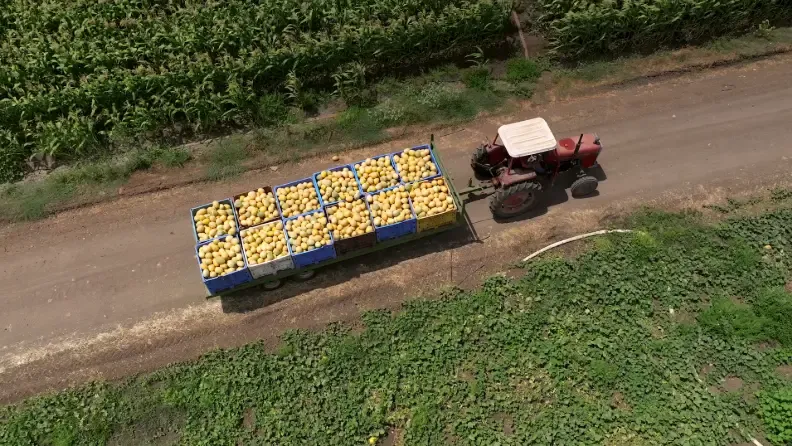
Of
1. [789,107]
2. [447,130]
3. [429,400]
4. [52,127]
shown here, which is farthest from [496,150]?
[52,127]

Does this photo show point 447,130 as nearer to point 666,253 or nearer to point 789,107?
point 666,253

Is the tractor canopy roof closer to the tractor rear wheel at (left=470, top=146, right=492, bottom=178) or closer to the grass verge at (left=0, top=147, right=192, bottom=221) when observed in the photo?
the tractor rear wheel at (left=470, top=146, right=492, bottom=178)

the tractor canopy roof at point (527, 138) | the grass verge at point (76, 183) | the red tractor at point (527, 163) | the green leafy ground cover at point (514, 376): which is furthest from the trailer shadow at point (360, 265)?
the grass verge at point (76, 183)

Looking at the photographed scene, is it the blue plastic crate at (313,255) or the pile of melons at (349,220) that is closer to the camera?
the blue plastic crate at (313,255)

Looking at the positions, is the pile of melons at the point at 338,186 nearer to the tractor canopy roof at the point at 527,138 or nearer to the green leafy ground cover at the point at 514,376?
the green leafy ground cover at the point at 514,376

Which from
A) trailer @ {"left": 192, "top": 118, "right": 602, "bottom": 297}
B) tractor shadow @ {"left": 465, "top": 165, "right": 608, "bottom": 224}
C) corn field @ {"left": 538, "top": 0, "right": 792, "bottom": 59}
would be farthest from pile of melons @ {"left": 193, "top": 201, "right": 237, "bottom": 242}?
corn field @ {"left": 538, "top": 0, "right": 792, "bottom": 59}

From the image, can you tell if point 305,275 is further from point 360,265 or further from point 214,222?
point 214,222
